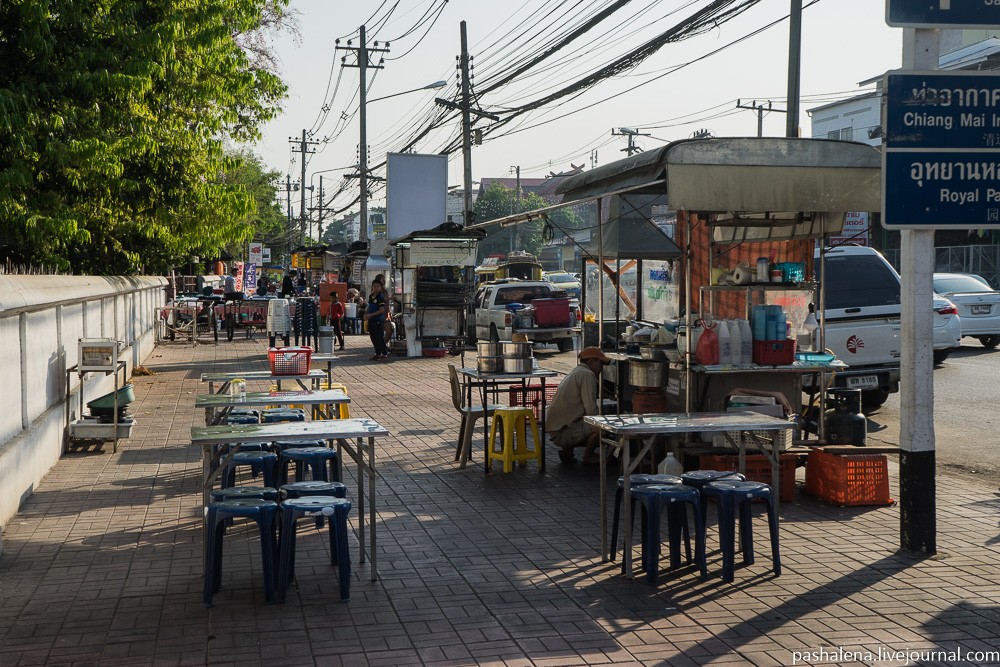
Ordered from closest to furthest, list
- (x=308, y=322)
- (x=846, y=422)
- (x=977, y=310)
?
(x=846, y=422) < (x=977, y=310) < (x=308, y=322)

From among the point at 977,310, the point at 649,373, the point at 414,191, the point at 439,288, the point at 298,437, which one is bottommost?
the point at 298,437

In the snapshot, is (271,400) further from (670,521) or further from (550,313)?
(550,313)

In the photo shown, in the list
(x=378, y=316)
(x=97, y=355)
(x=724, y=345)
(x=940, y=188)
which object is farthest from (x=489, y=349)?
(x=378, y=316)

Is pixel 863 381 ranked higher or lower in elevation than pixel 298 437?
lower

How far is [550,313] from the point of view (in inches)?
969

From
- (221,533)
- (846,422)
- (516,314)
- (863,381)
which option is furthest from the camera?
(516,314)

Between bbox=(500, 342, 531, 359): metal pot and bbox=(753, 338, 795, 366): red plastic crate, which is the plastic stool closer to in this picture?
bbox=(500, 342, 531, 359): metal pot

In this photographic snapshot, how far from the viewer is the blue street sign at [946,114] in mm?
6906

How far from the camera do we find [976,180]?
272 inches

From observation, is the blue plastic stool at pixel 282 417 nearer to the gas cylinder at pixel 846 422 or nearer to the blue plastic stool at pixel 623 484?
the blue plastic stool at pixel 623 484

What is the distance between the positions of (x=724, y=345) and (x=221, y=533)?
513 cm

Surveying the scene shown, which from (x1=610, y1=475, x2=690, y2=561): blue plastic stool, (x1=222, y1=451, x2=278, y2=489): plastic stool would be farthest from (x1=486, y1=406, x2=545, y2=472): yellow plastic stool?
(x1=610, y1=475, x2=690, y2=561): blue plastic stool

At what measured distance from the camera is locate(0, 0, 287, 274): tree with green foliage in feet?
39.7

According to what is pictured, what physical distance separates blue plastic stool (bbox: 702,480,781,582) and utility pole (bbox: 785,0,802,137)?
9.84 meters
